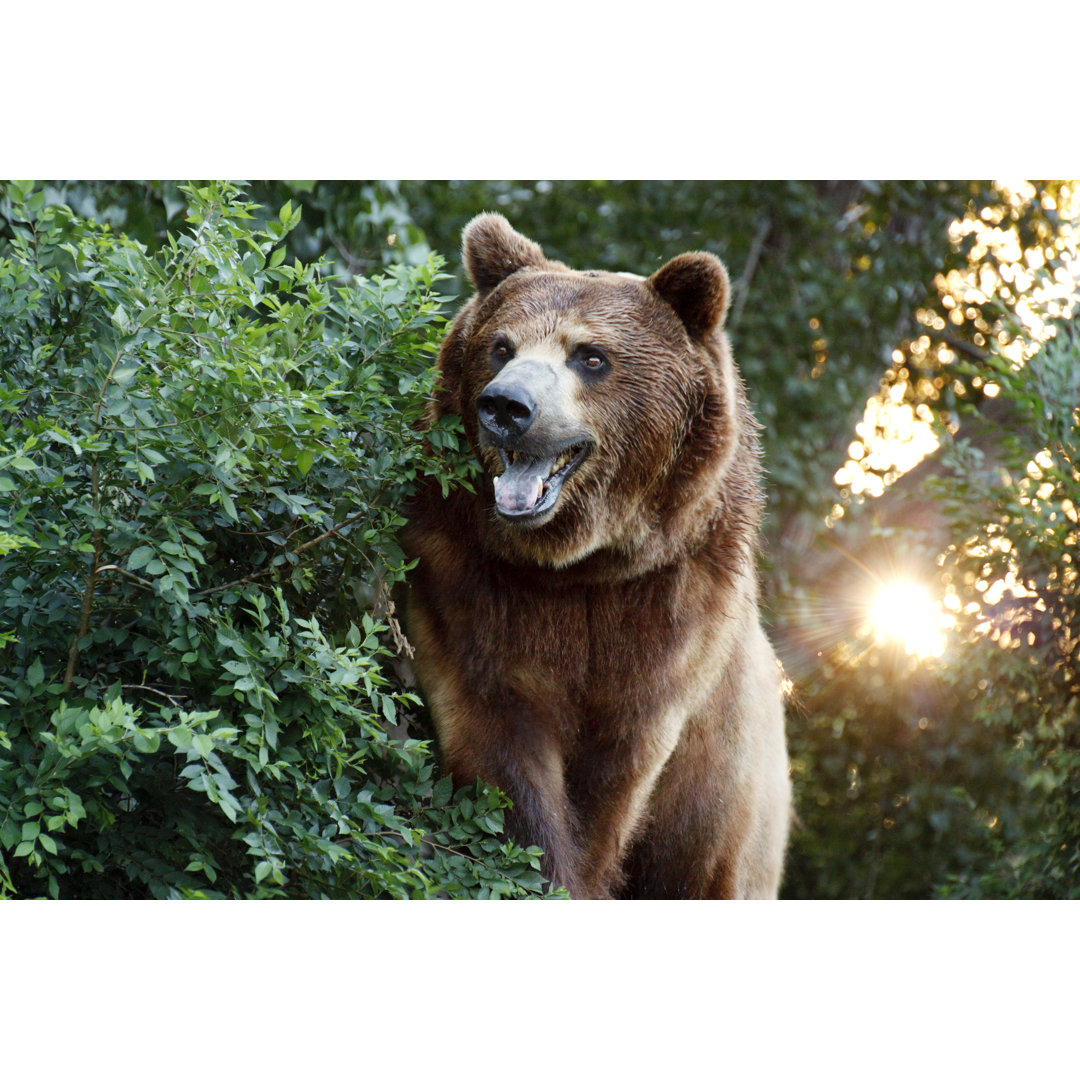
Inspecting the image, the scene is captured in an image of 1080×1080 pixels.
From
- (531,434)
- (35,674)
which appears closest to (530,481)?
(531,434)

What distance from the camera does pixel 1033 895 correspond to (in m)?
5.09

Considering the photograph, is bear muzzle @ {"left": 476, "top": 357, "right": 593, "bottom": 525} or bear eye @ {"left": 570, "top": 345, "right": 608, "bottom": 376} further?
bear eye @ {"left": 570, "top": 345, "right": 608, "bottom": 376}

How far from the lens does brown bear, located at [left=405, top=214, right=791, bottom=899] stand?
135 inches

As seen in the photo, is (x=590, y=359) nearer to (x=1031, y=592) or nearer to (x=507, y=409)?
(x=507, y=409)

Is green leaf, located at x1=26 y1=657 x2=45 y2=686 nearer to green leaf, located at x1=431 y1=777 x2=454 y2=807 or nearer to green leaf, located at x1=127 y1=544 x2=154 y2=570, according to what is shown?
green leaf, located at x1=127 y1=544 x2=154 y2=570

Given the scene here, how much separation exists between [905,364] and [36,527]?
229 inches

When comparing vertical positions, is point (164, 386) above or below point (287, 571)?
above

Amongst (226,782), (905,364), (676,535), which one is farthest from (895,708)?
(226,782)

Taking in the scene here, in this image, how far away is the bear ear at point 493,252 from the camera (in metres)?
3.75

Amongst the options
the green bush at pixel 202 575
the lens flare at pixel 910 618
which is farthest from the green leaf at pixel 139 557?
the lens flare at pixel 910 618

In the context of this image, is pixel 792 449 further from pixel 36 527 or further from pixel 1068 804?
pixel 36 527

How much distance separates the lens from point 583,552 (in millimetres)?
3436

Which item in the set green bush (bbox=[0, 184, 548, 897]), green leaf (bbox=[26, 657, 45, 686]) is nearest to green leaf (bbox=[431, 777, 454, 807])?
green bush (bbox=[0, 184, 548, 897])

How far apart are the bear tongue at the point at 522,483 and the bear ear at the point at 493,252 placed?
0.74 metres
